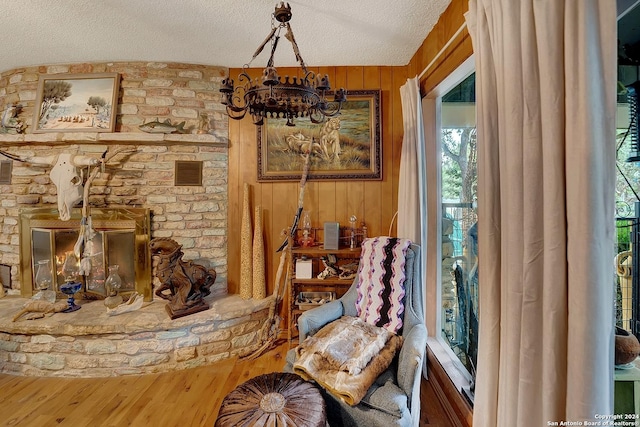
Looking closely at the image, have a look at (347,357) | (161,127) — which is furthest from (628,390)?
(161,127)

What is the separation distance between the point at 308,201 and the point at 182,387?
184 cm

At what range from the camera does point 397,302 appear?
2.06m

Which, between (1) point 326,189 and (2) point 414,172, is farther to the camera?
(1) point 326,189

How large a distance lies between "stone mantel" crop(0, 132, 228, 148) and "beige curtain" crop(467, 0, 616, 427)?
2.45m

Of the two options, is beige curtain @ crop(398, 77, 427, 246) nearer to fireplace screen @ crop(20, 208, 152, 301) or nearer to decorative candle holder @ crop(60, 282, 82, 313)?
fireplace screen @ crop(20, 208, 152, 301)

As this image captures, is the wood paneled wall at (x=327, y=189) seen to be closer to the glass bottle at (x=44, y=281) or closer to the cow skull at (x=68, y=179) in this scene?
the cow skull at (x=68, y=179)

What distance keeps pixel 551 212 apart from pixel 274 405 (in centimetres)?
130

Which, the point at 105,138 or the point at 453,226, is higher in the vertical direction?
the point at 105,138

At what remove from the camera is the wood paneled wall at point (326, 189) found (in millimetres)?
2891

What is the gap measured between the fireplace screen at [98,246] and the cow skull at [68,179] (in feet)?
0.47

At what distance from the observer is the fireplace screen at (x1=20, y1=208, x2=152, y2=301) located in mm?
2781

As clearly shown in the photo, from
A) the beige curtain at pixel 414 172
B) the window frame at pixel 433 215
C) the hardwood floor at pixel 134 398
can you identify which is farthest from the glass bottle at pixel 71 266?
the window frame at pixel 433 215

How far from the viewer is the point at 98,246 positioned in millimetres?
2797

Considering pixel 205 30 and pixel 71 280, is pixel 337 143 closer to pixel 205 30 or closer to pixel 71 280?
pixel 205 30
